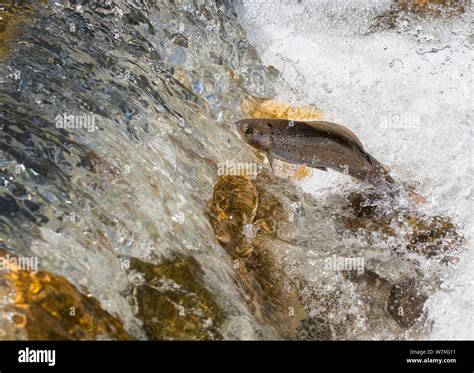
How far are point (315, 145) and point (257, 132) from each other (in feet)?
1.42

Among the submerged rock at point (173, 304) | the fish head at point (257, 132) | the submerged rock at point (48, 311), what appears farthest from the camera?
the fish head at point (257, 132)

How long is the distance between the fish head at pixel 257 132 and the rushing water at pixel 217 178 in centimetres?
19

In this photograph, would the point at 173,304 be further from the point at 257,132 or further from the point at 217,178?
the point at 257,132

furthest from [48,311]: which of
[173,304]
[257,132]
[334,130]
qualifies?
[334,130]

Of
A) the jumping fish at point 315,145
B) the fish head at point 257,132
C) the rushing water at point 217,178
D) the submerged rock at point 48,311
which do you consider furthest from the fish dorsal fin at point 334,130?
the submerged rock at point 48,311

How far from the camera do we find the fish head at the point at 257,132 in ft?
15.1

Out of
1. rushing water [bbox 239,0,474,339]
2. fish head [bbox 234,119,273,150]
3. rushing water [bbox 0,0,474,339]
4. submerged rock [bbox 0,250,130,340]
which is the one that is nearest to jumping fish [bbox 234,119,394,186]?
fish head [bbox 234,119,273,150]

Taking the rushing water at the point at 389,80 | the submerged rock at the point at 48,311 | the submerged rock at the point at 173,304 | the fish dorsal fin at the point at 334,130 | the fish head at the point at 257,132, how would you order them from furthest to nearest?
the rushing water at the point at 389,80, the fish head at the point at 257,132, the fish dorsal fin at the point at 334,130, the submerged rock at the point at 173,304, the submerged rock at the point at 48,311

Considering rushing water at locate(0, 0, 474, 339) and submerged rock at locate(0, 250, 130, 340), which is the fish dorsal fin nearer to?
rushing water at locate(0, 0, 474, 339)

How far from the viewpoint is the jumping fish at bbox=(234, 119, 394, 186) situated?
4480 mm

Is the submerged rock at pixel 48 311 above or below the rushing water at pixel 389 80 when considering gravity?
below

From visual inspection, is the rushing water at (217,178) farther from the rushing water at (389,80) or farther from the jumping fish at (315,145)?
the jumping fish at (315,145)

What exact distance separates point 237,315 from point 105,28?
262 cm
